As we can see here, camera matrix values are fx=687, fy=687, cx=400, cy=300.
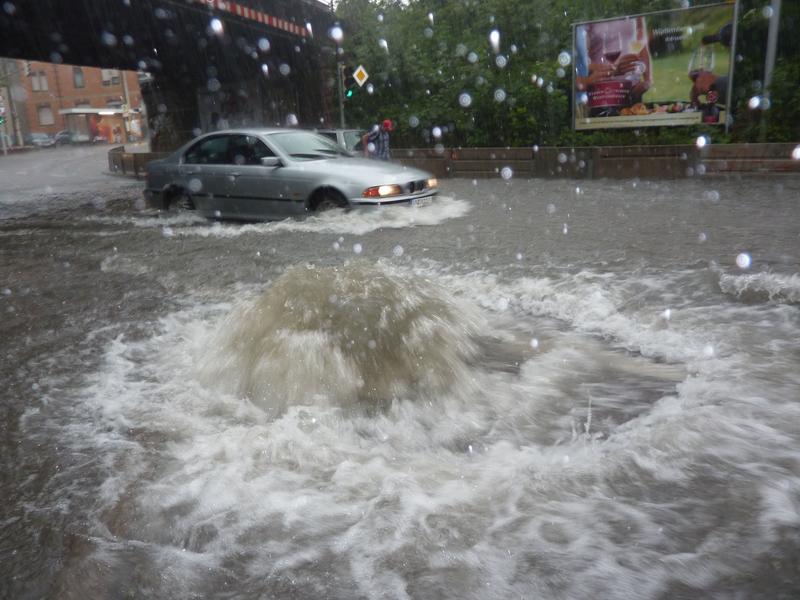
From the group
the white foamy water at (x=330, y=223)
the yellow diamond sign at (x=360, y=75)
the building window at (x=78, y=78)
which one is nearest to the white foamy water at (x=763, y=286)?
the white foamy water at (x=330, y=223)

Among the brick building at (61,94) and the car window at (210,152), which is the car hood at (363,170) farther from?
the brick building at (61,94)

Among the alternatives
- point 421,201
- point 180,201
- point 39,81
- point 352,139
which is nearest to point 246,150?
point 180,201

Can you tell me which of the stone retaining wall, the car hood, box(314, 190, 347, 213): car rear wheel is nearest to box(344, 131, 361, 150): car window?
the stone retaining wall

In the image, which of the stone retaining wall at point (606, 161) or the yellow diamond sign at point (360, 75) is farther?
the yellow diamond sign at point (360, 75)

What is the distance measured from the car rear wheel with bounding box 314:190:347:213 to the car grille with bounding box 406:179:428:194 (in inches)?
37.0

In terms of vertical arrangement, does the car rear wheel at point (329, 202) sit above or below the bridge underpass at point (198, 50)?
below

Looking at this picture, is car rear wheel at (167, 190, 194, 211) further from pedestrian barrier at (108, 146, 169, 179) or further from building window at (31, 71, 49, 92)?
building window at (31, 71, 49, 92)

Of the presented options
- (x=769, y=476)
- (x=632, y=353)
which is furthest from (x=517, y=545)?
(x=632, y=353)

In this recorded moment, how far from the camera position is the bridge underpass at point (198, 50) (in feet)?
49.2

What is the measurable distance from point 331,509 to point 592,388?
1798mm

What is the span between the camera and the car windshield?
31.6 feet

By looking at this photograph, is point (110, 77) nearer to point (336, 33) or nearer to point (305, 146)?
point (336, 33)

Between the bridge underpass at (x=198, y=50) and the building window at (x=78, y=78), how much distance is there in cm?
5021

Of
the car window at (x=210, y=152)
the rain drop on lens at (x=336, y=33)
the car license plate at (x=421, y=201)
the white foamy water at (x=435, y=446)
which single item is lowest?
the white foamy water at (x=435, y=446)
